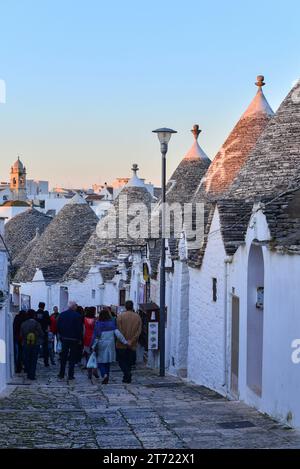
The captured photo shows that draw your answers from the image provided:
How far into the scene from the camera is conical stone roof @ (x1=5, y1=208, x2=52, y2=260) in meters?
47.9

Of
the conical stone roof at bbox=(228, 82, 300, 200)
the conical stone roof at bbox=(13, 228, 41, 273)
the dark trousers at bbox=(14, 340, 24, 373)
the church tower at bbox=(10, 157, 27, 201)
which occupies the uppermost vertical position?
the church tower at bbox=(10, 157, 27, 201)

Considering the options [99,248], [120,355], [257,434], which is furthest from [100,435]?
[99,248]

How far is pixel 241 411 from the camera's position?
962 cm

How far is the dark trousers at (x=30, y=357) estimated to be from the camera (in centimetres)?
1380

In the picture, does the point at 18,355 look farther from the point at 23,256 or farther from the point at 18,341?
the point at 23,256

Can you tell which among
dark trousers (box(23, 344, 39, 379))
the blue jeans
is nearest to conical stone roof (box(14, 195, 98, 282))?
dark trousers (box(23, 344, 39, 379))

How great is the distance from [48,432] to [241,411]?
103 inches

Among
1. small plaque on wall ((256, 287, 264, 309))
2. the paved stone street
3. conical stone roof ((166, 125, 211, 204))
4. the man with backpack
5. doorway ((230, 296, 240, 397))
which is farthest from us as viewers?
conical stone roof ((166, 125, 211, 204))

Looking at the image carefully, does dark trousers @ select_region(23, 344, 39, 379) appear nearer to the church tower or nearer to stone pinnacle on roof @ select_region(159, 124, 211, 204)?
stone pinnacle on roof @ select_region(159, 124, 211, 204)

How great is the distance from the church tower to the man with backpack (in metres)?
70.4

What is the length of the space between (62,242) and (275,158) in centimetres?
2136

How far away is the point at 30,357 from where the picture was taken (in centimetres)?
1391

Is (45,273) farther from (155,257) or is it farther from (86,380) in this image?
(86,380)

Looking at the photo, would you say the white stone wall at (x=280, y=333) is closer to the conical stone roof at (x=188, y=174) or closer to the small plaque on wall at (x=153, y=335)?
the small plaque on wall at (x=153, y=335)
